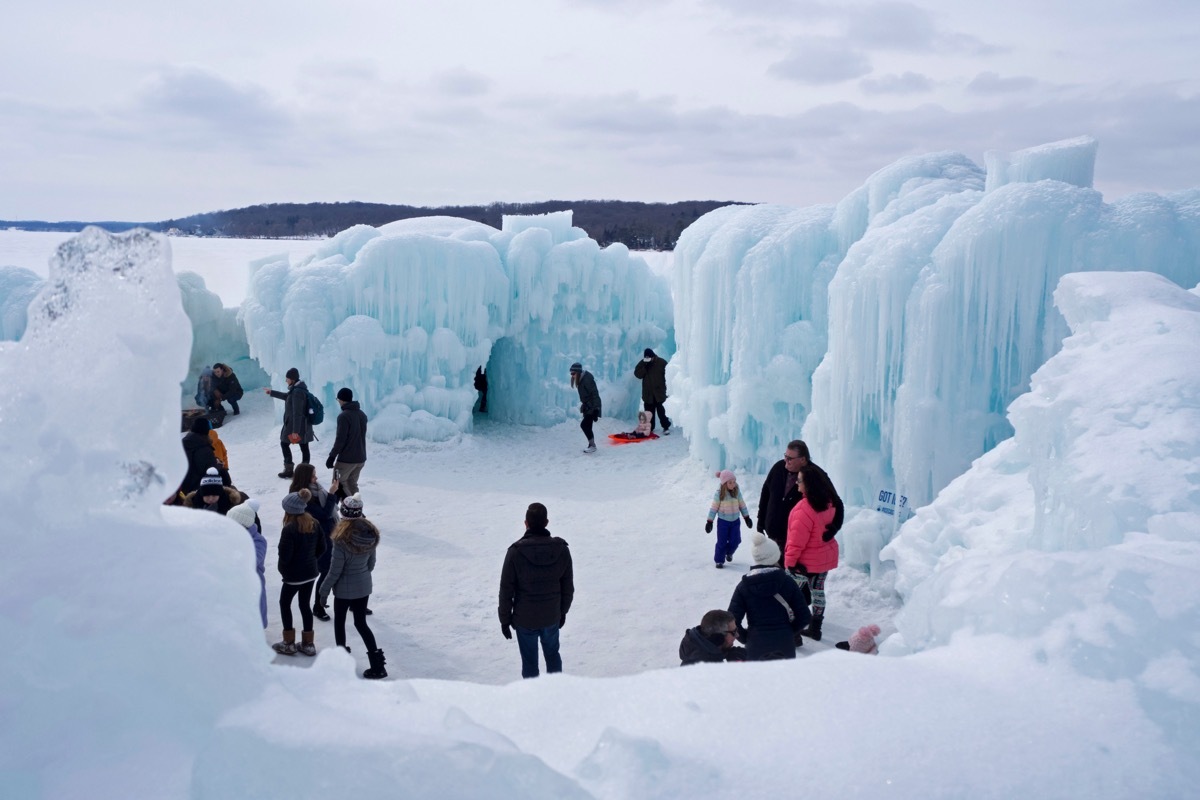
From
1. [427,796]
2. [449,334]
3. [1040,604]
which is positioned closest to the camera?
[427,796]

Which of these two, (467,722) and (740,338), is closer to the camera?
(467,722)

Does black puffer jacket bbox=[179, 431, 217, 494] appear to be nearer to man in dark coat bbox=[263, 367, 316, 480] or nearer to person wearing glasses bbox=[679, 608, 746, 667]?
man in dark coat bbox=[263, 367, 316, 480]

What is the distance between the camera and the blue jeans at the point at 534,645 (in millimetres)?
5262

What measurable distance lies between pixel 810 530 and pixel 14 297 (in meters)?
13.9

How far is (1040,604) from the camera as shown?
285 centimetres

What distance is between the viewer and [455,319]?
13.7 meters

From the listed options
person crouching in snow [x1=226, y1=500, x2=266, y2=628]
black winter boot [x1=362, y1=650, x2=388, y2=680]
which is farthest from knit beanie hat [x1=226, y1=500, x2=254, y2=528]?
black winter boot [x1=362, y1=650, x2=388, y2=680]

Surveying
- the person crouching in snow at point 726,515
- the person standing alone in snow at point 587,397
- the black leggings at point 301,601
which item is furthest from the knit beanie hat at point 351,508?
the person standing alone in snow at point 587,397

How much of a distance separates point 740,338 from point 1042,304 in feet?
13.3

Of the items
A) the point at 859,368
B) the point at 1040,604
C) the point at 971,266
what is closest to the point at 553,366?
the point at 859,368

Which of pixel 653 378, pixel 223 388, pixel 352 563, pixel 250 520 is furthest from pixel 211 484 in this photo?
pixel 223 388

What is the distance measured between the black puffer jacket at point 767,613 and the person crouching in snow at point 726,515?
117 inches

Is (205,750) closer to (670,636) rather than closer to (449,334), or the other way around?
(670,636)

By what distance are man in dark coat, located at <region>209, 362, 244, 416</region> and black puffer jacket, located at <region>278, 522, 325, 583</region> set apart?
9.92m
